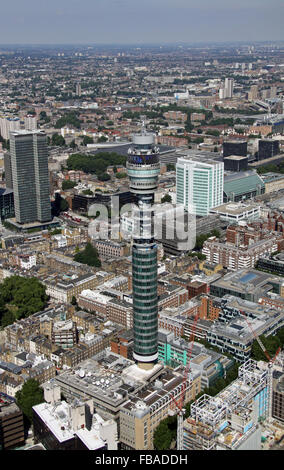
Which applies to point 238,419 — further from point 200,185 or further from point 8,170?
point 8,170

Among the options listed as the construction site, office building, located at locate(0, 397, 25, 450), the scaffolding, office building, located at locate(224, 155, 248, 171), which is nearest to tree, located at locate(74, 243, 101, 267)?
the scaffolding

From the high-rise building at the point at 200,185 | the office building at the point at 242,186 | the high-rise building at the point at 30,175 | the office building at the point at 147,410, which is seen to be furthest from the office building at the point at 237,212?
the office building at the point at 147,410

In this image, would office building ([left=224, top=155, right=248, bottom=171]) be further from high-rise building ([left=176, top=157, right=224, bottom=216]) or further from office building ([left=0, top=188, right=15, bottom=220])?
office building ([left=0, top=188, right=15, bottom=220])
